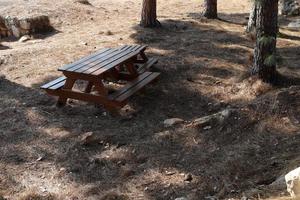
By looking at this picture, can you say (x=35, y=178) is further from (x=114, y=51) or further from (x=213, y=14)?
(x=213, y=14)

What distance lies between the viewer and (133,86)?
719 centimetres

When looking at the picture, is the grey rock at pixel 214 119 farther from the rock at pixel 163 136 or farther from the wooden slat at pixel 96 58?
the wooden slat at pixel 96 58

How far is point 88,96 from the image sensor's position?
6.85 meters

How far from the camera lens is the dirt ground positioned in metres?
4.91

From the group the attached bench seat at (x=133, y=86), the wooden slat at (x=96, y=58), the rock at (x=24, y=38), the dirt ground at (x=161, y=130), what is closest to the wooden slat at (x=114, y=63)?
the wooden slat at (x=96, y=58)

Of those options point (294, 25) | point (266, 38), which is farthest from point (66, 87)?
point (294, 25)

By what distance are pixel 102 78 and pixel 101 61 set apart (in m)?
0.27

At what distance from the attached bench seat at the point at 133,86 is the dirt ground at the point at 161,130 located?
25 cm

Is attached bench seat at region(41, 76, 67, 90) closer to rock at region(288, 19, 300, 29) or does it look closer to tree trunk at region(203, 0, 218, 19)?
tree trunk at region(203, 0, 218, 19)

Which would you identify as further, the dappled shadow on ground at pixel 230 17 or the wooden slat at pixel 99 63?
the dappled shadow on ground at pixel 230 17

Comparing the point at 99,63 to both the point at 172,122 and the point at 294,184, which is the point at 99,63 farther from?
the point at 294,184

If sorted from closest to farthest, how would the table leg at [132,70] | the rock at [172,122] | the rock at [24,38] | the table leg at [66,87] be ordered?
the rock at [172,122], the table leg at [66,87], the table leg at [132,70], the rock at [24,38]

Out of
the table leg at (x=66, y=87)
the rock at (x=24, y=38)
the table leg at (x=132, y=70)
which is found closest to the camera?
the table leg at (x=66, y=87)

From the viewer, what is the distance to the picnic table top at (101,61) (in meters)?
6.70
